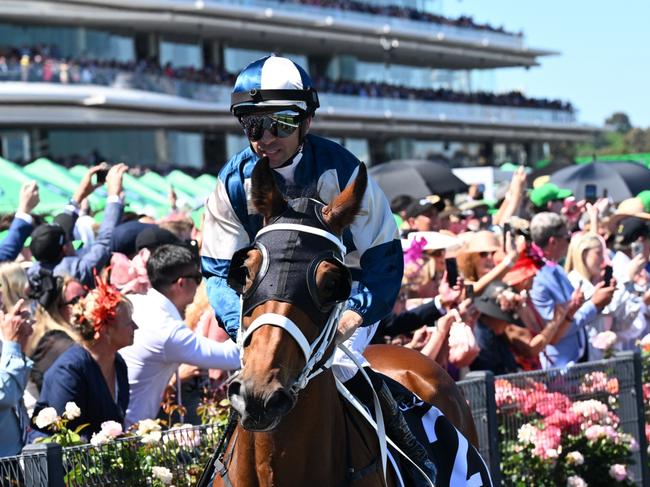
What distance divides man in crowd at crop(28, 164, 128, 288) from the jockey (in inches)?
131

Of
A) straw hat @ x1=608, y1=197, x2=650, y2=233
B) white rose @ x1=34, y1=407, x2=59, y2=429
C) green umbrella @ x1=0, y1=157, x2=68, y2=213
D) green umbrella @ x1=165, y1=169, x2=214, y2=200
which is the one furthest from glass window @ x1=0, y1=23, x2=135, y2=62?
white rose @ x1=34, y1=407, x2=59, y2=429

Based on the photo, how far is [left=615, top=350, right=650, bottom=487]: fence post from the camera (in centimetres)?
823

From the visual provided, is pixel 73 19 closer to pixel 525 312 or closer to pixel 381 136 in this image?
pixel 381 136

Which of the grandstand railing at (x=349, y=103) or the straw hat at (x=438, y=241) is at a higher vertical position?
the straw hat at (x=438, y=241)

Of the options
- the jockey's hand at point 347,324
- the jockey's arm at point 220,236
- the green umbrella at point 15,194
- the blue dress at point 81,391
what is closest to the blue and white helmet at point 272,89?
the jockey's arm at point 220,236

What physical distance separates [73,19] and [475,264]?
122ft

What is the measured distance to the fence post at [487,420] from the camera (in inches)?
269

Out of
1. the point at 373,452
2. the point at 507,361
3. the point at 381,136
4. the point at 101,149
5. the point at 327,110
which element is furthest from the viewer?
the point at 381,136

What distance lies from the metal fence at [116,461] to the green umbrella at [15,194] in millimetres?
9049

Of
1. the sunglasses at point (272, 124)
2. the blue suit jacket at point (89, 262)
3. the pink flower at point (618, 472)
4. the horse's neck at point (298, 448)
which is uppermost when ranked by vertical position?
the sunglasses at point (272, 124)

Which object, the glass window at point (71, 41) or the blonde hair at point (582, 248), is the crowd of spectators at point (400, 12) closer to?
the glass window at point (71, 41)

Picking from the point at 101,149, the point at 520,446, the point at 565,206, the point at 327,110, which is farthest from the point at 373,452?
the point at 327,110

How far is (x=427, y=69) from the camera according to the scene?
2470 inches

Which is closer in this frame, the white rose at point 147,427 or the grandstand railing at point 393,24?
the white rose at point 147,427
